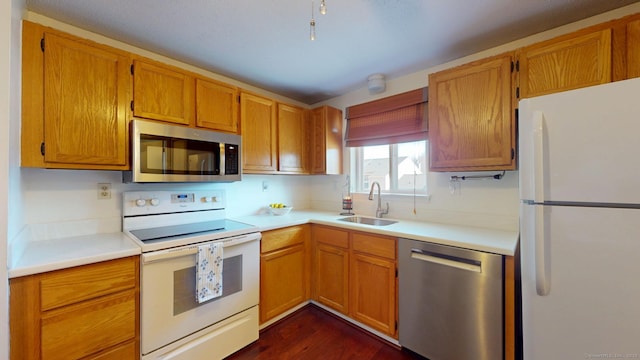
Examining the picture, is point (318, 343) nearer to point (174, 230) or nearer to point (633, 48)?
point (174, 230)

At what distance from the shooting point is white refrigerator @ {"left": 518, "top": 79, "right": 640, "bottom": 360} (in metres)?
0.95

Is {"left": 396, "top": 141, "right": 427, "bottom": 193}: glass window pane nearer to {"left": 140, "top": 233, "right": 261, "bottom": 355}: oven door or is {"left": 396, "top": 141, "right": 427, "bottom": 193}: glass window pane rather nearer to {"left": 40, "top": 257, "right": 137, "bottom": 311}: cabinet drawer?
{"left": 140, "top": 233, "right": 261, "bottom": 355}: oven door

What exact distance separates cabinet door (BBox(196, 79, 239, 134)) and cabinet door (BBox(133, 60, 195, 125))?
0.06 meters

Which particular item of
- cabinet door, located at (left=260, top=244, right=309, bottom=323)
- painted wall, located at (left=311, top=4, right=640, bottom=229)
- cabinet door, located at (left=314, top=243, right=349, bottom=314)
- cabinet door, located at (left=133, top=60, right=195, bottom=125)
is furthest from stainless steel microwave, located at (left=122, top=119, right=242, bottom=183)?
painted wall, located at (left=311, top=4, right=640, bottom=229)

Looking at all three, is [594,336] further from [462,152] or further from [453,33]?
[453,33]

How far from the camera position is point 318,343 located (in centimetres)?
192

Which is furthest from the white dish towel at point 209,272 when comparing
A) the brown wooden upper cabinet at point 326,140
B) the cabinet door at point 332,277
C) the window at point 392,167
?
the window at point 392,167

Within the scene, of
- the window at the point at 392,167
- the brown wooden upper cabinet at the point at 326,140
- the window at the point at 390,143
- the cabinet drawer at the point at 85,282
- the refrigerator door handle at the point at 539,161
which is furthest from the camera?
the brown wooden upper cabinet at the point at 326,140

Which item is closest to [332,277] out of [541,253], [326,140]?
[326,140]

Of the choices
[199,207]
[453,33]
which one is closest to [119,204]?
[199,207]

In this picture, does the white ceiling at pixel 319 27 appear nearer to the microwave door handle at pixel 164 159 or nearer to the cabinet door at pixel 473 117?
the cabinet door at pixel 473 117

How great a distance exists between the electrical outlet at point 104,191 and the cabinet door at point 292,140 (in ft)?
4.41

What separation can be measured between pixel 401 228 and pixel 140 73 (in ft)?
6.98

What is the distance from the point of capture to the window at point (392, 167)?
2.37 m
